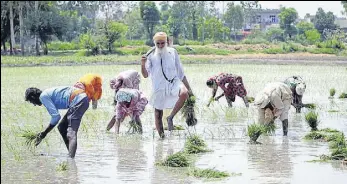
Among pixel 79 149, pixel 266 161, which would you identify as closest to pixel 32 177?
pixel 79 149

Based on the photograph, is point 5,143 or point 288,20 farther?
point 288,20

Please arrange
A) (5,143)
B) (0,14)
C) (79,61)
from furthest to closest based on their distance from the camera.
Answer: (0,14), (79,61), (5,143)

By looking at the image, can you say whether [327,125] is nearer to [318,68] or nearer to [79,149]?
[79,149]

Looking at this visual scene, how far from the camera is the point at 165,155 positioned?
9.73 meters

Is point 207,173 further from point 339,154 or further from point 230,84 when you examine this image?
point 230,84

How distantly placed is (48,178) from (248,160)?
2396 millimetres

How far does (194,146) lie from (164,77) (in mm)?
1291

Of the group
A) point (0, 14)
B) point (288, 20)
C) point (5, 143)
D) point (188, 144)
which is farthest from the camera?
point (288, 20)

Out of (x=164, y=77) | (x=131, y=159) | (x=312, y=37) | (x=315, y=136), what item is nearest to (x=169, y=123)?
(x=164, y=77)

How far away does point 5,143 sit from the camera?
34.9ft

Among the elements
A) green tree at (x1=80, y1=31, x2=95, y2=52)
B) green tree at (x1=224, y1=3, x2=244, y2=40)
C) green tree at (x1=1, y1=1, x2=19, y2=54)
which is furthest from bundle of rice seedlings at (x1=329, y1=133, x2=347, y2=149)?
green tree at (x1=224, y1=3, x2=244, y2=40)

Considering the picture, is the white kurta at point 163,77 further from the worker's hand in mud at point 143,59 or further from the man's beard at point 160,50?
the worker's hand in mud at point 143,59

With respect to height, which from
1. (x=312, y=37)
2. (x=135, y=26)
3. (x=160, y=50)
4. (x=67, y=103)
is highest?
(x=160, y=50)

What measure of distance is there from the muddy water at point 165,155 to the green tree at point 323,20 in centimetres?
6130
